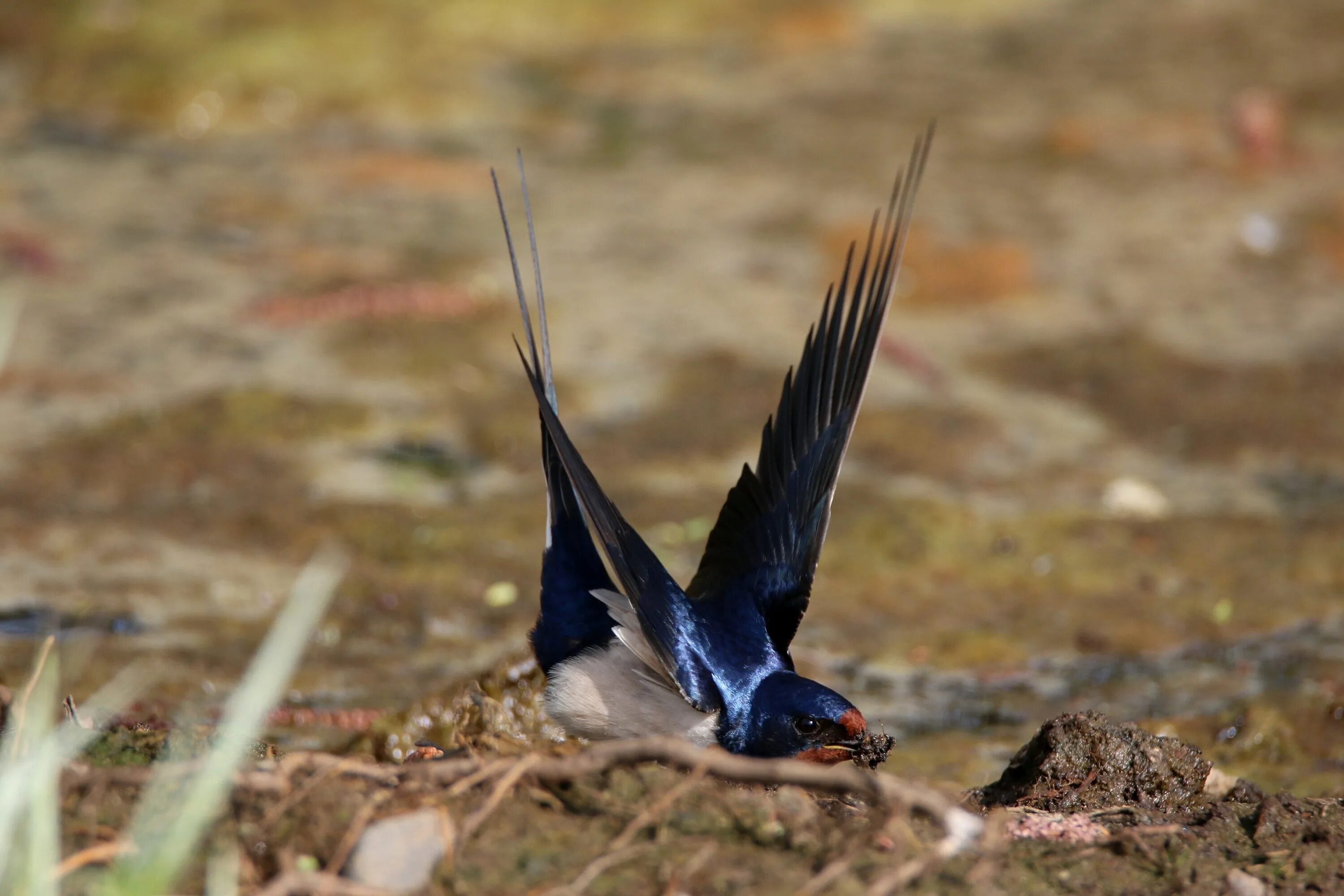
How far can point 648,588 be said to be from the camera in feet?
9.45

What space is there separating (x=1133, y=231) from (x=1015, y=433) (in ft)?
7.66

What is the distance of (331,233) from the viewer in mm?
6961

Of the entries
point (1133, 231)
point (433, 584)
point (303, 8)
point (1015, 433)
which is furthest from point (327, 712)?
point (303, 8)

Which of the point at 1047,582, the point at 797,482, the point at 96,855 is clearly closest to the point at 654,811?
the point at 96,855

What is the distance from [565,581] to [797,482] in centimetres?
55

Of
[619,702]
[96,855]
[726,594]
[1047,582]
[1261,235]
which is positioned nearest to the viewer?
[96,855]

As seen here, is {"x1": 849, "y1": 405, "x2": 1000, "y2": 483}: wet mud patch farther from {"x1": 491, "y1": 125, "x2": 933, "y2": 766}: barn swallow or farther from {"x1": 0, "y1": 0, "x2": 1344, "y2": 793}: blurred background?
{"x1": 491, "y1": 125, "x2": 933, "y2": 766}: barn swallow

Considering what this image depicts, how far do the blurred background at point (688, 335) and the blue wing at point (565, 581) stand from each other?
0.93 feet

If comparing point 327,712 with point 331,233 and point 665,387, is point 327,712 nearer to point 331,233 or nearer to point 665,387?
point 665,387

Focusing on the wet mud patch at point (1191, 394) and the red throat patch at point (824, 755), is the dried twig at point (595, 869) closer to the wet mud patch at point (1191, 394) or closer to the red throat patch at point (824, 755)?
the red throat patch at point (824, 755)

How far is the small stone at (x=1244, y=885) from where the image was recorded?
7.22 feet

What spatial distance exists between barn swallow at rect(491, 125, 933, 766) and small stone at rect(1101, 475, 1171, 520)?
1815mm

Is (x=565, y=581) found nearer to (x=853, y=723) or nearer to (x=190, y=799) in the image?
(x=853, y=723)

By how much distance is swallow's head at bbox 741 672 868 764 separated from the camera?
113 inches
